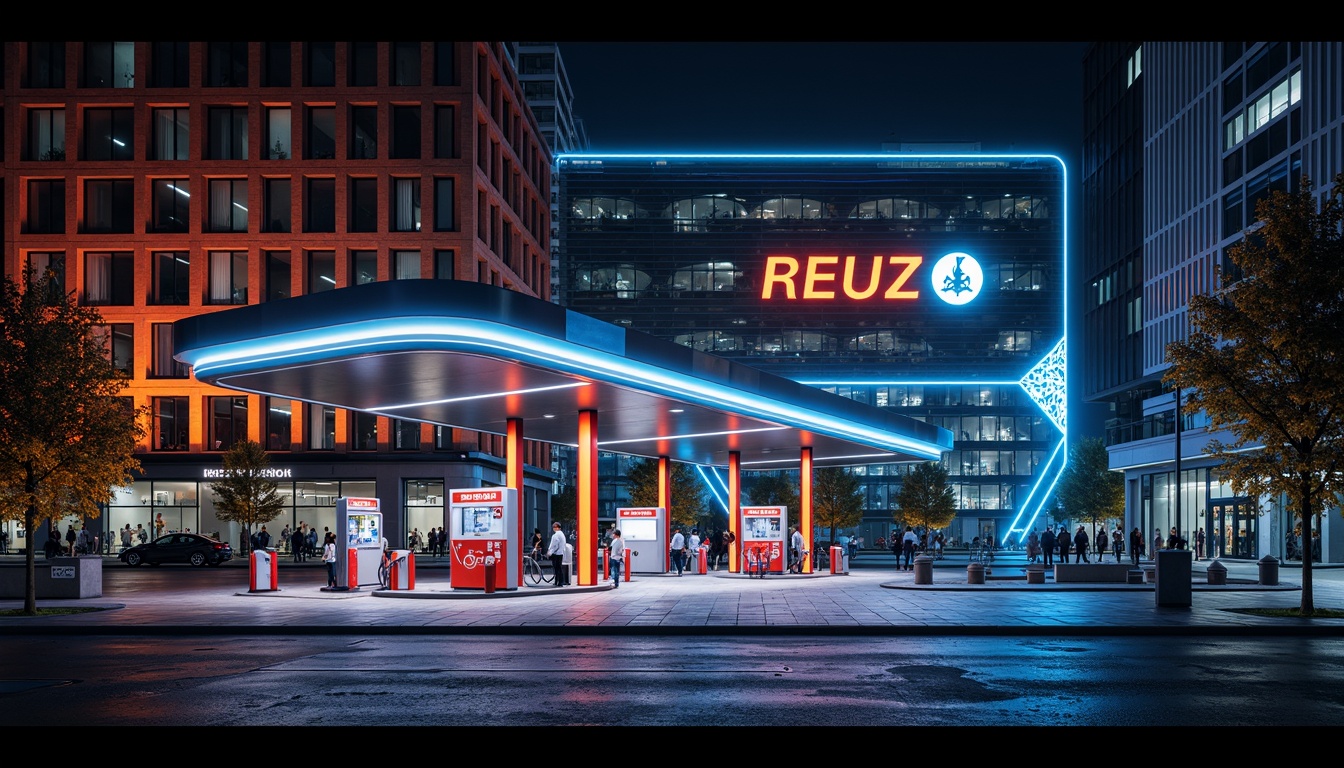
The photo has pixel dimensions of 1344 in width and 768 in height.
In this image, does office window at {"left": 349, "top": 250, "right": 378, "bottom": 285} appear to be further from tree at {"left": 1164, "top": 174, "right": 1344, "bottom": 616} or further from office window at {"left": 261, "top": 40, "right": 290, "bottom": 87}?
tree at {"left": 1164, "top": 174, "right": 1344, "bottom": 616}

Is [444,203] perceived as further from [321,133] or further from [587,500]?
[587,500]

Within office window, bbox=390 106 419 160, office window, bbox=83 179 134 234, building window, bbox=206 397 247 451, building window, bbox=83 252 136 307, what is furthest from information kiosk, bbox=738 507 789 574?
office window, bbox=83 179 134 234

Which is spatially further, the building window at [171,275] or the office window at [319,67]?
the office window at [319,67]

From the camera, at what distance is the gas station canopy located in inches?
819

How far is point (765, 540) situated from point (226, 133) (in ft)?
118

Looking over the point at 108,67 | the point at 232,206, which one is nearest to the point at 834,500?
the point at 232,206

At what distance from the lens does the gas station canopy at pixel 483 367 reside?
20.8 metres

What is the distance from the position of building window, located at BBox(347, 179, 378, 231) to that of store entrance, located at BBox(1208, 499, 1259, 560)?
45.2 m

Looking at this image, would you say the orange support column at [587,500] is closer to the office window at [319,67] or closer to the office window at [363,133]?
the office window at [363,133]

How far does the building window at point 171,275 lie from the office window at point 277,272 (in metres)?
3.88

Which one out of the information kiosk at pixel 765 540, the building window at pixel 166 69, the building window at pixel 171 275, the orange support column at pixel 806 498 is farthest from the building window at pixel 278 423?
the orange support column at pixel 806 498

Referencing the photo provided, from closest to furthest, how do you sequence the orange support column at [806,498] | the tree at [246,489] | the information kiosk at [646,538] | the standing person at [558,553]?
the standing person at [558,553]
the information kiosk at [646,538]
the orange support column at [806,498]
the tree at [246,489]

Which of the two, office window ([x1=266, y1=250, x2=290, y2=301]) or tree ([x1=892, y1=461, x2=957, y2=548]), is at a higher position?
office window ([x1=266, y1=250, x2=290, y2=301])
